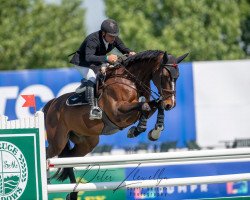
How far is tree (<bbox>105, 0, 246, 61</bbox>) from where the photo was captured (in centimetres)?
2561

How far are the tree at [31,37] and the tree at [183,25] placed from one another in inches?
83.3

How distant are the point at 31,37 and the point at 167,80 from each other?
59.1 ft

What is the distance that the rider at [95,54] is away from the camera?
26.6 feet

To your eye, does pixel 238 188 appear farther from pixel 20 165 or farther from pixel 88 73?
pixel 20 165

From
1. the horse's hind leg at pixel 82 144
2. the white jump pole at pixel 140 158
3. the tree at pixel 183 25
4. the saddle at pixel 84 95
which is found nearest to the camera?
the white jump pole at pixel 140 158

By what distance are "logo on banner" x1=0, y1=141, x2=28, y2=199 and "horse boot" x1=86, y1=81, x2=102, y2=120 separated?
5.41 feet

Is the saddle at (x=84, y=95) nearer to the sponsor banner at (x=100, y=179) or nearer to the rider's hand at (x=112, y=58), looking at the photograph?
the rider's hand at (x=112, y=58)

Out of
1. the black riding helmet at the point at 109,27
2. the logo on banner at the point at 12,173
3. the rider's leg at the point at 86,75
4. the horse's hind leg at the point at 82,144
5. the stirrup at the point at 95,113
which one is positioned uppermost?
the black riding helmet at the point at 109,27

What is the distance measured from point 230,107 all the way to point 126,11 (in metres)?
14.1

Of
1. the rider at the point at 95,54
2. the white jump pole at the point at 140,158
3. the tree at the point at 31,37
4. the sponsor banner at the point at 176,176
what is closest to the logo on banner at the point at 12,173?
the white jump pole at the point at 140,158

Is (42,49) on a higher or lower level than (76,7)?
lower

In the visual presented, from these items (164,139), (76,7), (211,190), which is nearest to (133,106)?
(211,190)

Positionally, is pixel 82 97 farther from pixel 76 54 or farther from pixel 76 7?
pixel 76 7

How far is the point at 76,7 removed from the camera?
30.4 m
